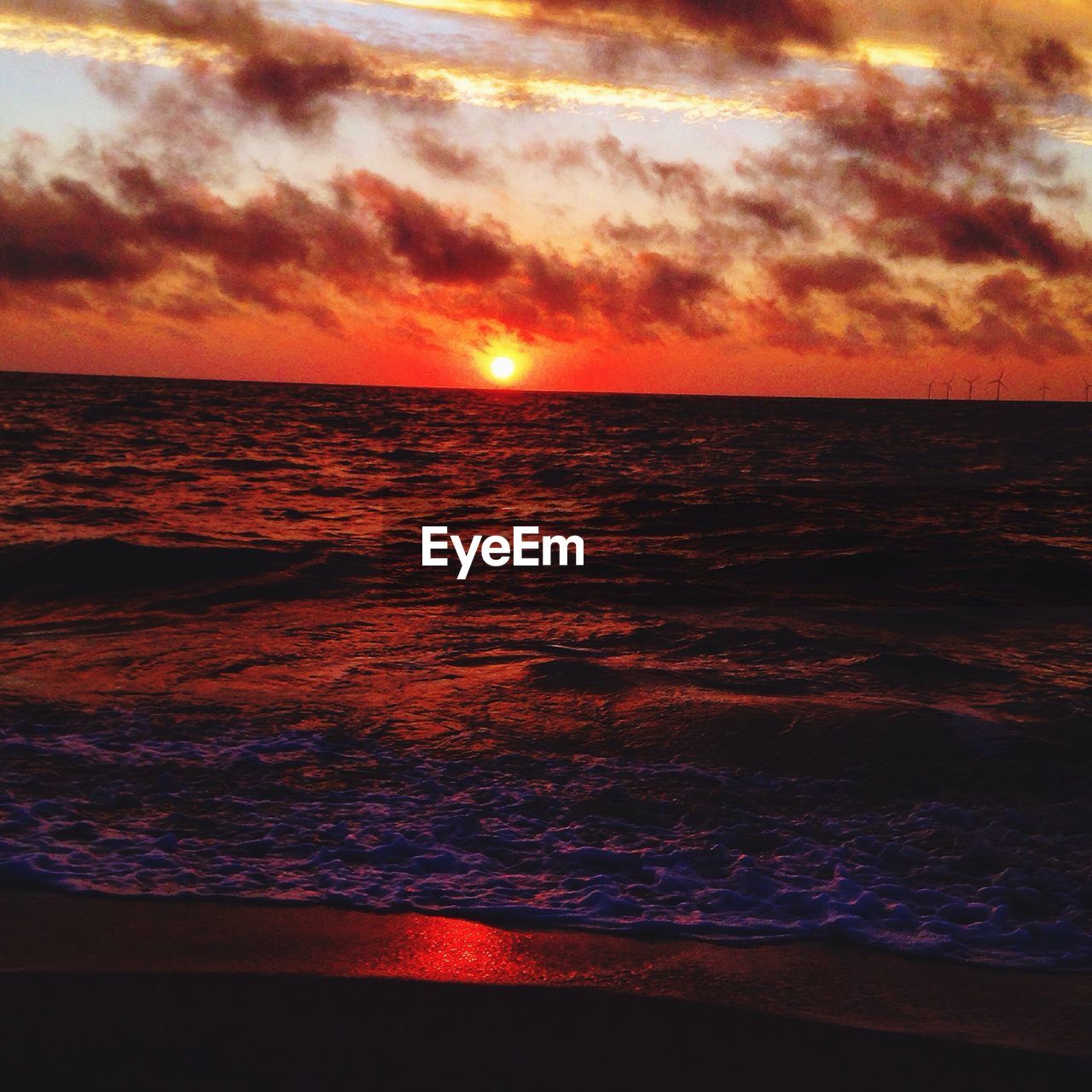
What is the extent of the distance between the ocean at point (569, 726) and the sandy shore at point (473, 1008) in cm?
29

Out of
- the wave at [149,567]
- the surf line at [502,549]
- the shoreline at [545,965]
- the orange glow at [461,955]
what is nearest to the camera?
the shoreline at [545,965]

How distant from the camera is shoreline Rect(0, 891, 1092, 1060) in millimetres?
4160

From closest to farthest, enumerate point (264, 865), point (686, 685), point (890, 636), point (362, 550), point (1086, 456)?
Answer: point (264, 865), point (686, 685), point (890, 636), point (362, 550), point (1086, 456)

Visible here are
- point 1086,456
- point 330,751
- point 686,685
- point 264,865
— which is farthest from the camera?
point 1086,456

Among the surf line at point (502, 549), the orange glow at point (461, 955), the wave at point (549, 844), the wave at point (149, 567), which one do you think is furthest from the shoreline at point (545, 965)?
the surf line at point (502, 549)

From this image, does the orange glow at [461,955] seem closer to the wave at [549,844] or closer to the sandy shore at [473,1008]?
the sandy shore at [473,1008]

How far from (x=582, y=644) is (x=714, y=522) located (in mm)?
14066

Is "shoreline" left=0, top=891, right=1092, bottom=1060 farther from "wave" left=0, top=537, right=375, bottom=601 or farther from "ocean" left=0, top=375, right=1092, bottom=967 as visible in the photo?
"wave" left=0, top=537, right=375, bottom=601

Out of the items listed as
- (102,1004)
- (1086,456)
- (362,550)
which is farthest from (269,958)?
(1086,456)

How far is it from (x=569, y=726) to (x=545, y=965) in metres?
3.91

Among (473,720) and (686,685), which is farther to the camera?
(686,685)

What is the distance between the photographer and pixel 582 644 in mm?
11898

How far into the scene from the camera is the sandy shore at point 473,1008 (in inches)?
146

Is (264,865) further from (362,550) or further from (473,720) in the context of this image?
(362,550)
